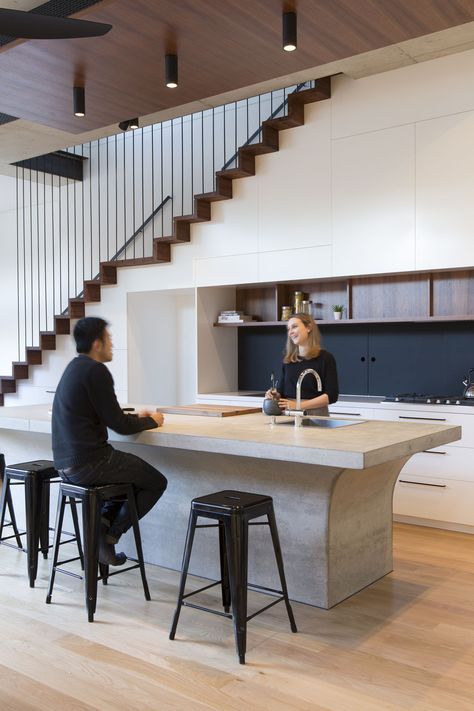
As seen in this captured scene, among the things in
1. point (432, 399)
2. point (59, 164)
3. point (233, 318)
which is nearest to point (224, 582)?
point (432, 399)

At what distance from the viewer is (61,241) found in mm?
8281

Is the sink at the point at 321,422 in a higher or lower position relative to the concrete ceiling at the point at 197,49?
lower

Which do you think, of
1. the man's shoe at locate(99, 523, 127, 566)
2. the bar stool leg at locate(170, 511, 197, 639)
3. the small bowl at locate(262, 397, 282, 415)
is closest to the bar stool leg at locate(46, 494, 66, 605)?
the man's shoe at locate(99, 523, 127, 566)

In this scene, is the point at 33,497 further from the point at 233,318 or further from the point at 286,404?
the point at 233,318

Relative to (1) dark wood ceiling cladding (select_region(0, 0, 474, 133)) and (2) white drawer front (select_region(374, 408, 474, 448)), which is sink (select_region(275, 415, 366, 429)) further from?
(1) dark wood ceiling cladding (select_region(0, 0, 474, 133))

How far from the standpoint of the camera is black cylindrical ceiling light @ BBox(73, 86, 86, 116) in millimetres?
4184

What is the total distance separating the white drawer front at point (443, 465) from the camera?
4.67 meters

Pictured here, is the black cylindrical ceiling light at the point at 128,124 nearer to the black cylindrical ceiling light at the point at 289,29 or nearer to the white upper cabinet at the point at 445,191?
the black cylindrical ceiling light at the point at 289,29

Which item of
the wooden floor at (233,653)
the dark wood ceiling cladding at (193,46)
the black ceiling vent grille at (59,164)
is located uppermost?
the black ceiling vent grille at (59,164)

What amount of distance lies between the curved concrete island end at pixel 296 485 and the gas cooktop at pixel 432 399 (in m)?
1.29

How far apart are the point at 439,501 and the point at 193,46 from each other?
343cm

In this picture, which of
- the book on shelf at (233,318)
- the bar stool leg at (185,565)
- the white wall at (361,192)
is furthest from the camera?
the book on shelf at (233,318)

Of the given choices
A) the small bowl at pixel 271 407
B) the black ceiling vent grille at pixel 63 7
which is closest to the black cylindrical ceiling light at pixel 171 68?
the black ceiling vent grille at pixel 63 7

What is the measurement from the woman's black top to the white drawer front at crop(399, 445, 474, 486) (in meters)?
1.11
